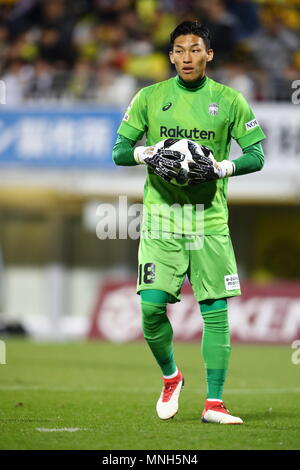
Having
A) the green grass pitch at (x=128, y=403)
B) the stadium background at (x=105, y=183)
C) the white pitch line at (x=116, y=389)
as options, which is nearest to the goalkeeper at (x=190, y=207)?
the green grass pitch at (x=128, y=403)

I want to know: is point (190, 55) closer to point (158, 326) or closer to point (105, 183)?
point (158, 326)

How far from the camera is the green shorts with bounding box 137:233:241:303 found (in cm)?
661

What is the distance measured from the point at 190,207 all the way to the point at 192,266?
1.18ft

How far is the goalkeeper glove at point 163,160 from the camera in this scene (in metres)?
6.35

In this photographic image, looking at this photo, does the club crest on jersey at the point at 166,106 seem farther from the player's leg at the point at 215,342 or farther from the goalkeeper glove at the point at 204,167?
the player's leg at the point at 215,342

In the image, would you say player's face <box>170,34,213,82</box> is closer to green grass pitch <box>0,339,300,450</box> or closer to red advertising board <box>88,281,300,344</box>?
green grass pitch <box>0,339,300,450</box>

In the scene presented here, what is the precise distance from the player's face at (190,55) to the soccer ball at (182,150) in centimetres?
45

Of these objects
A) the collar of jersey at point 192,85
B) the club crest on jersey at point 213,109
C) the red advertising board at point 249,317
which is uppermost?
the collar of jersey at point 192,85

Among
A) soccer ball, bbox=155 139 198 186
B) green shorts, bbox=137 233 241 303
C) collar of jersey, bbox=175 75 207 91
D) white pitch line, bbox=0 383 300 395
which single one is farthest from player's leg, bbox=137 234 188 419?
white pitch line, bbox=0 383 300 395

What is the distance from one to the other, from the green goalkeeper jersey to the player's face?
0.16 meters

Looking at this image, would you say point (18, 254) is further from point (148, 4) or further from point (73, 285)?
point (148, 4)
